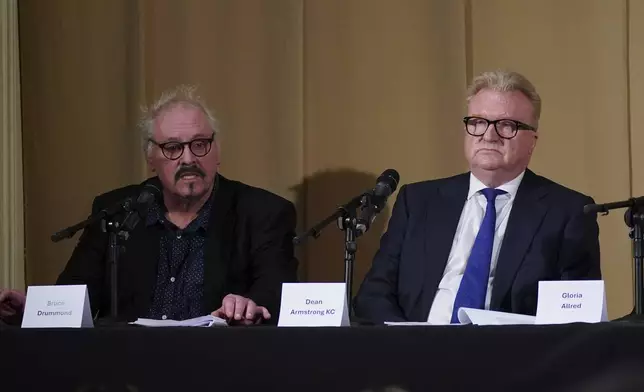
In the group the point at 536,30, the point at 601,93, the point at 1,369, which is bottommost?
the point at 1,369

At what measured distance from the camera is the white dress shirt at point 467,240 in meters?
3.15

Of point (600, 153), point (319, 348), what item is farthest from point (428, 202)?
point (319, 348)

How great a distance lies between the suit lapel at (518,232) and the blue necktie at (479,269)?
0.13ft

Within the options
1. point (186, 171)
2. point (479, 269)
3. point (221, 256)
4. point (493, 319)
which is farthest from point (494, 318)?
point (186, 171)

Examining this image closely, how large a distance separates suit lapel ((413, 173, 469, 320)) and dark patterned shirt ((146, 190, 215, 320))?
0.79 metres

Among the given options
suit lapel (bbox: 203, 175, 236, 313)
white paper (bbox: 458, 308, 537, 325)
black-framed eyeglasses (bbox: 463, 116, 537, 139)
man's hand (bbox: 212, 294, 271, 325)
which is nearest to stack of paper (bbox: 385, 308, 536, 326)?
white paper (bbox: 458, 308, 537, 325)

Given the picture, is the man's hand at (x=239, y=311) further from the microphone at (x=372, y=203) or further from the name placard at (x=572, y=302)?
the name placard at (x=572, y=302)

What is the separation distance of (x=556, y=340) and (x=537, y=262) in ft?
3.32

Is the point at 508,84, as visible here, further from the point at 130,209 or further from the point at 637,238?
the point at 130,209

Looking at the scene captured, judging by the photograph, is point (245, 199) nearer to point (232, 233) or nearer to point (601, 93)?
point (232, 233)

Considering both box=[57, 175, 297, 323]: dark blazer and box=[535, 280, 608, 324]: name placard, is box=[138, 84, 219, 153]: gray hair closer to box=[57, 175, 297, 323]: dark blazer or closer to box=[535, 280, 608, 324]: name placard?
box=[57, 175, 297, 323]: dark blazer

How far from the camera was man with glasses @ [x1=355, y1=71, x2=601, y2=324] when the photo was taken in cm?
310

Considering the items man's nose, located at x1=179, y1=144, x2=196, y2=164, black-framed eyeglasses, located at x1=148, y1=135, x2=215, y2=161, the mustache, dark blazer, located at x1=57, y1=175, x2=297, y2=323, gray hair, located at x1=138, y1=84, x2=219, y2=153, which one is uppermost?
gray hair, located at x1=138, y1=84, x2=219, y2=153

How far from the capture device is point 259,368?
2.24 meters
